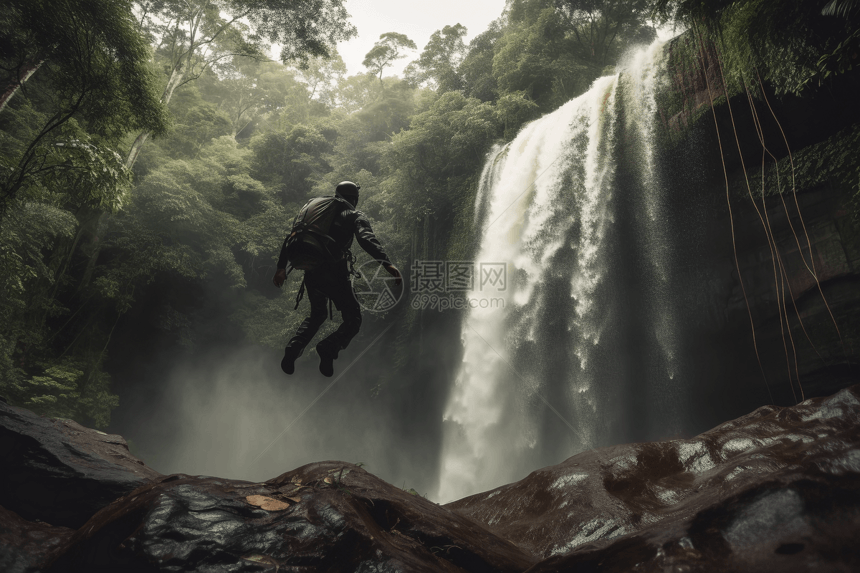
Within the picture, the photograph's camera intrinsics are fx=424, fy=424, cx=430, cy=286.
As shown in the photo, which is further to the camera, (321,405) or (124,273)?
(321,405)

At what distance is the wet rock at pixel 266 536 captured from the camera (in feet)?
6.23

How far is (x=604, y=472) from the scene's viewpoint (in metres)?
3.74

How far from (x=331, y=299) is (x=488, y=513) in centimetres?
261

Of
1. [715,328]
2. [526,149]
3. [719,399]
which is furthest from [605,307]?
[526,149]

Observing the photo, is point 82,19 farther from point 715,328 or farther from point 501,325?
point 715,328

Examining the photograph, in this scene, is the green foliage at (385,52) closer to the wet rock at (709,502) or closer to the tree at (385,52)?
the tree at (385,52)

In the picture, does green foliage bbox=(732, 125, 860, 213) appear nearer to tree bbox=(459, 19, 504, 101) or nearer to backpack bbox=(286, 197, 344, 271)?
backpack bbox=(286, 197, 344, 271)

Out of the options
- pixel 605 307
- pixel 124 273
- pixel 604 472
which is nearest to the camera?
pixel 604 472

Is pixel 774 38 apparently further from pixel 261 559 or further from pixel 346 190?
pixel 261 559

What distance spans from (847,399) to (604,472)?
1862 mm

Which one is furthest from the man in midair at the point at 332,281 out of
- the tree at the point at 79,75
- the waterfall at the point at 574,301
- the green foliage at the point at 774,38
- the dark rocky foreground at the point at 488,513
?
the waterfall at the point at 574,301

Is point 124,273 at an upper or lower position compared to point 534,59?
lower

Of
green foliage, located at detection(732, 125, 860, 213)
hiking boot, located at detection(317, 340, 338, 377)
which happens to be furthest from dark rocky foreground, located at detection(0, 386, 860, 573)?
green foliage, located at detection(732, 125, 860, 213)

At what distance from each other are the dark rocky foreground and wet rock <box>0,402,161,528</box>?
0.01m
